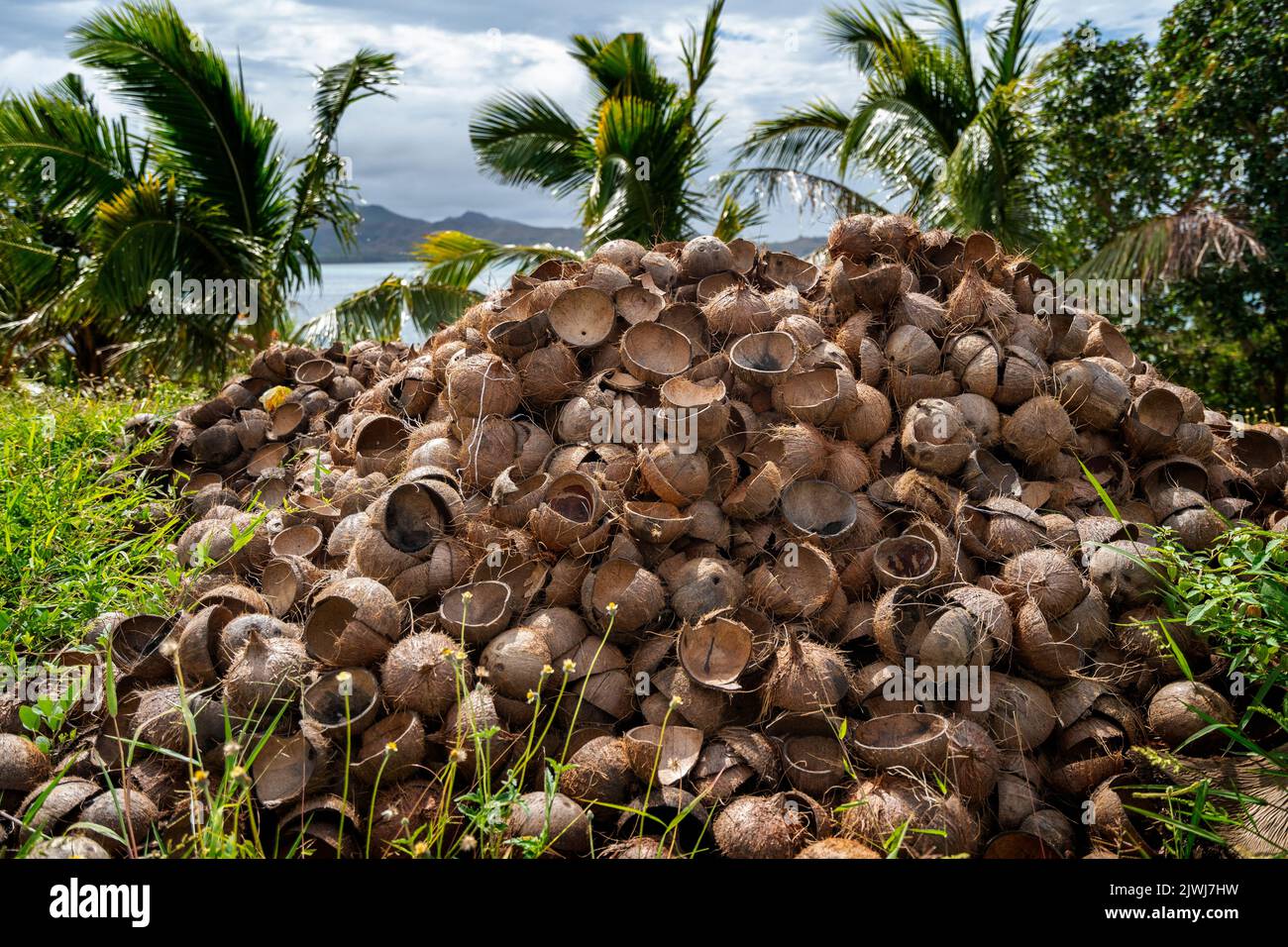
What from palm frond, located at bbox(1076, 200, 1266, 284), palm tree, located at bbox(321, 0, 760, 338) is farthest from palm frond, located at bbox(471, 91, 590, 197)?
palm frond, located at bbox(1076, 200, 1266, 284)

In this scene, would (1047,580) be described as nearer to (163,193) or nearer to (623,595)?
(623,595)

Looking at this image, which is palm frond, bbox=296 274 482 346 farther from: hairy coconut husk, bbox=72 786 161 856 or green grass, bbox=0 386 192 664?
hairy coconut husk, bbox=72 786 161 856

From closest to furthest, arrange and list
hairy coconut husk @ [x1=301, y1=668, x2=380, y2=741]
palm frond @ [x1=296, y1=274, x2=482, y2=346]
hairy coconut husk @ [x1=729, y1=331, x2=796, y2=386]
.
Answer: hairy coconut husk @ [x1=301, y1=668, x2=380, y2=741] < hairy coconut husk @ [x1=729, y1=331, x2=796, y2=386] < palm frond @ [x1=296, y1=274, x2=482, y2=346]

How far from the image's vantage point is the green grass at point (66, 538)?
3.74m

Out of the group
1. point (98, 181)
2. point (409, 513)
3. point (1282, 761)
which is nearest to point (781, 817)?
point (1282, 761)

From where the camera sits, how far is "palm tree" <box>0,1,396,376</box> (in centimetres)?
936

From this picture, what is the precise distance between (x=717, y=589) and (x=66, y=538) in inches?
124

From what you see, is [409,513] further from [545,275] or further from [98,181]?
[98,181]

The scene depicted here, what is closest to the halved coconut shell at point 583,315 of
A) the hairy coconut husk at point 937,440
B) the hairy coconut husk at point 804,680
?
the hairy coconut husk at point 937,440

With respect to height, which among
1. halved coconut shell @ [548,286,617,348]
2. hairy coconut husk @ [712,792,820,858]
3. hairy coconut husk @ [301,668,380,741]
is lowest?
hairy coconut husk @ [712,792,820,858]

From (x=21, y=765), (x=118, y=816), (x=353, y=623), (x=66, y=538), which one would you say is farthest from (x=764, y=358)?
(x=66, y=538)

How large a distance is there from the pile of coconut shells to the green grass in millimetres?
264

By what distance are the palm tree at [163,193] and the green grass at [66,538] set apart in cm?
411

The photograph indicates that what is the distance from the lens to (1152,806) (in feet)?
9.84
